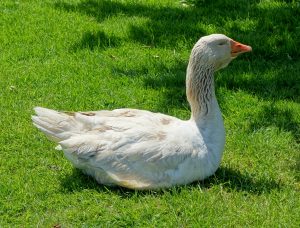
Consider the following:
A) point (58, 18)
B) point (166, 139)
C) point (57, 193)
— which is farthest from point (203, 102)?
point (58, 18)

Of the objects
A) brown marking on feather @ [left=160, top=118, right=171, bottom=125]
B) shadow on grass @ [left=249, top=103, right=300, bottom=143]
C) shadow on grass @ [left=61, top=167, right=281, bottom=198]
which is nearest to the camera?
shadow on grass @ [left=61, top=167, right=281, bottom=198]

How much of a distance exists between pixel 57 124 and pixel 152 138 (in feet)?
3.05

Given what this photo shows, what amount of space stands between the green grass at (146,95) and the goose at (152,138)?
19 centimetres

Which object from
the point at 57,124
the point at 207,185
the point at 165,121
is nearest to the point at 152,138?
the point at 165,121

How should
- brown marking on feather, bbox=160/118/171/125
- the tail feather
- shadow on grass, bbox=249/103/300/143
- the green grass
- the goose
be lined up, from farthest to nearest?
shadow on grass, bbox=249/103/300/143 < brown marking on feather, bbox=160/118/171/125 < the tail feather < the goose < the green grass

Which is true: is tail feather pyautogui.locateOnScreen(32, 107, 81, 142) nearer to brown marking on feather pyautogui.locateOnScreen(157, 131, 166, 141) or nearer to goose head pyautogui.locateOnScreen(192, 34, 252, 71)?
brown marking on feather pyautogui.locateOnScreen(157, 131, 166, 141)

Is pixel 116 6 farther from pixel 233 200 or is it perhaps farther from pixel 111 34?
pixel 233 200

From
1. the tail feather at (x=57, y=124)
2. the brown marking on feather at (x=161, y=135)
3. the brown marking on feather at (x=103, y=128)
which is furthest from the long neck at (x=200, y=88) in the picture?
the tail feather at (x=57, y=124)

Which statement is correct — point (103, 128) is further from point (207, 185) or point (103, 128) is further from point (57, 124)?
point (207, 185)

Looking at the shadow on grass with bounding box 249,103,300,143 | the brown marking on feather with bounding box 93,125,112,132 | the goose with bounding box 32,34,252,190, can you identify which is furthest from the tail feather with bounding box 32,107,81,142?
the shadow on grass with bounding box 249,103,300,143

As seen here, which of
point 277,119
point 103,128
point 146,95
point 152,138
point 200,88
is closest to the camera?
point 152,138

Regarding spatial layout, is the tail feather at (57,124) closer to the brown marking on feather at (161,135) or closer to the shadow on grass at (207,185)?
the shadow on grass at (207,185)

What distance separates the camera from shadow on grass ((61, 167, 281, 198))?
5.34 meters

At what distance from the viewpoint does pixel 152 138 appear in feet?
17.4
